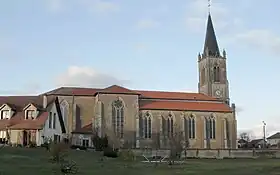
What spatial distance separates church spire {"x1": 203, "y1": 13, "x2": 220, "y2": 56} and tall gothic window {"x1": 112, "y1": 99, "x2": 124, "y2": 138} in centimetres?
3410

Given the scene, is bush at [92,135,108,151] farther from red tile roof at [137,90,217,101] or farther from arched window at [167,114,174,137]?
red tile roof at [137,90,217,101]

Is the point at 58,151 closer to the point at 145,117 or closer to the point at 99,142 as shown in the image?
the point at 99,142

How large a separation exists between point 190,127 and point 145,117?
9804 millimetres

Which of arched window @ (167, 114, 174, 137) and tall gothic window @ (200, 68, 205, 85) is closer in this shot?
arched window @ (167, 114, 174, 137)

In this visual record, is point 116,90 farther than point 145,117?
No

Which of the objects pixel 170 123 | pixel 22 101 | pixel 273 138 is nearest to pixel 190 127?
pixel 170 123

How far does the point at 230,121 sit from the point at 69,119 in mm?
33777

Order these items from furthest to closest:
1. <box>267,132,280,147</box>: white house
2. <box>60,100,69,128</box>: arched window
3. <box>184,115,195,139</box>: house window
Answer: <box>267,132,280,147</box>: white house, <box>184,115,195,139</box>: house window, <box>60,100,69,128</box>: arched window

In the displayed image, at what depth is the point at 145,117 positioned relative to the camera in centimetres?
8869

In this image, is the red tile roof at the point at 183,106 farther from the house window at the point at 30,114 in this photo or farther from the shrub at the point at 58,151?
the shrub at the point at 58,151

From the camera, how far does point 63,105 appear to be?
287 feet

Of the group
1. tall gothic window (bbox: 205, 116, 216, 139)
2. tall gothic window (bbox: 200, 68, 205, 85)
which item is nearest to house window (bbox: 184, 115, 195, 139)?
tall gothic window (bbox: 205, 116, 216, 139)

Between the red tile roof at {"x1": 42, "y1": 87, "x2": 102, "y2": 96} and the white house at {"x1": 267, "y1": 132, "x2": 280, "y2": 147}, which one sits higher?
the red tile roof at {"x1": 42, "y1": 87, "x2": 102, "y2": 96}

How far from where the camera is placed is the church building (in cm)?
8525
